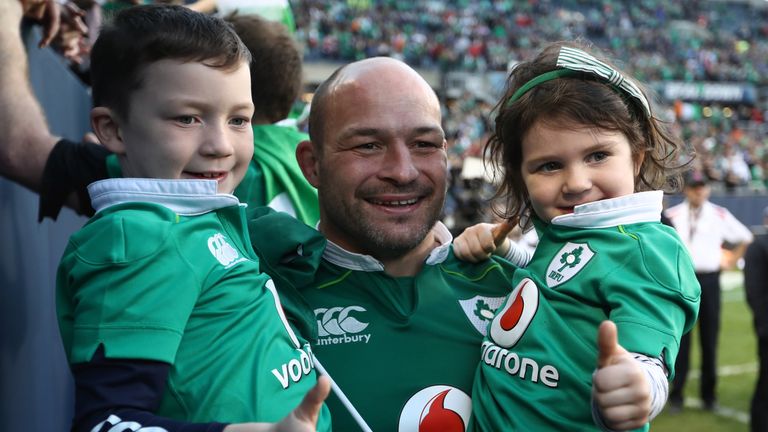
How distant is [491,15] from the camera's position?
114 feet

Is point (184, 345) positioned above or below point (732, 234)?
above

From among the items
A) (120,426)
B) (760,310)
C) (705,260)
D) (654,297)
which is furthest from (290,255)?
(705,260)

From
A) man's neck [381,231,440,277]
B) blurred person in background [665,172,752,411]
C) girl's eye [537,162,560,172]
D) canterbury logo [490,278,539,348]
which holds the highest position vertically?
girl's eye [537,162,560,172]

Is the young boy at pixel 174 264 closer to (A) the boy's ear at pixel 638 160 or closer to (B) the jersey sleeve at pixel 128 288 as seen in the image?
(B) the jersey sleeve at pixel 128 288

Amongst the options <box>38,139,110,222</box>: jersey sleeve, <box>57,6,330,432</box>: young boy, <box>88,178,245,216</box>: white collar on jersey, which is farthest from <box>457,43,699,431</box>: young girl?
<box>38,139,110,222</box>: jersey sleeve

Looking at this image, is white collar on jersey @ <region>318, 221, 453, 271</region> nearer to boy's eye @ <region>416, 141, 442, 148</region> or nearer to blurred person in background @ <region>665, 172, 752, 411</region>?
boy's eye @ <region>416, 141, 442, 148</region>

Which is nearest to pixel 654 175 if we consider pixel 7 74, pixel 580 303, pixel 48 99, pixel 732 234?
pixel 580 303

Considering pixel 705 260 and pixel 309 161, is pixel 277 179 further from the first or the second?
pixel 705 260

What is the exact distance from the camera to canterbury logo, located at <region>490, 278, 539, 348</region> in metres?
1.58

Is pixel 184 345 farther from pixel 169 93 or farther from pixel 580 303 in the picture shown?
pixel 580 303

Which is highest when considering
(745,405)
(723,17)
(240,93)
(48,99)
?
(240,93)

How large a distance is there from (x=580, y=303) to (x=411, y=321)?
0.46 m

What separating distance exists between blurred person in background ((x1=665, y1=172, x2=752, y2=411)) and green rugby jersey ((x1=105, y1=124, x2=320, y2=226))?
4323mm

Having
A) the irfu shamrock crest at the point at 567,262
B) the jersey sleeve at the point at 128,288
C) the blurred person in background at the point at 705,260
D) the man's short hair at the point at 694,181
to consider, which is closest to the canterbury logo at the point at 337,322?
the irfu shamrock crest at the point at 567,262
